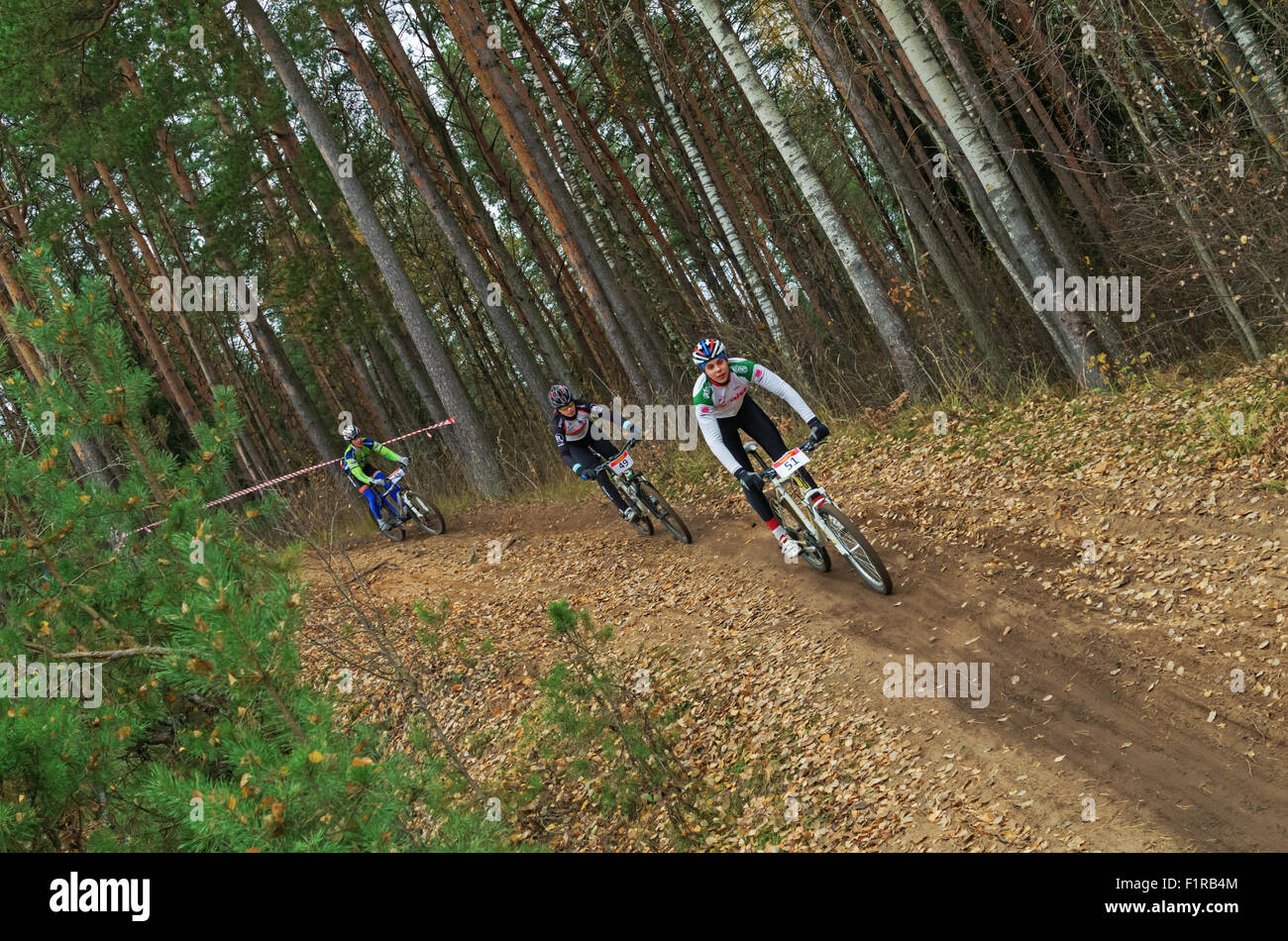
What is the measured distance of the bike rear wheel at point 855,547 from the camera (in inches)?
331

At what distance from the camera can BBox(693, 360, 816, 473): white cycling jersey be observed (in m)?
8.91

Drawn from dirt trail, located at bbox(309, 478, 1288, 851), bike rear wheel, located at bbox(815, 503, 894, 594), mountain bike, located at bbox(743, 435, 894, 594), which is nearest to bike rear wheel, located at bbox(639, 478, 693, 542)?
dirt trail, located at bbox(309, 478, 1288, 851)

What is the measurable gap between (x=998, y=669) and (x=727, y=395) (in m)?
3.70

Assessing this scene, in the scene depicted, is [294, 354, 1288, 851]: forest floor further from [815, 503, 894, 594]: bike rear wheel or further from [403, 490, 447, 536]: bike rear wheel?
[403, 490, 447, 536]: bike rear wheel

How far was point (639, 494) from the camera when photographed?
12.4m

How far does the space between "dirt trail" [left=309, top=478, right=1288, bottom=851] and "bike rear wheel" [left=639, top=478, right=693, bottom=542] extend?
20 centimetres

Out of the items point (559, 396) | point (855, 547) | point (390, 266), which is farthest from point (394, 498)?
point (855, 547)

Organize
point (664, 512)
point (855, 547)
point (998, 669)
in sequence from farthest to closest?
point (664, 512)
point (855, 547)
point (998, 669)

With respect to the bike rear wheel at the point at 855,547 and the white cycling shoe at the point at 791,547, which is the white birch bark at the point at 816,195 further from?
the bike rear wheel at the point at 855,547

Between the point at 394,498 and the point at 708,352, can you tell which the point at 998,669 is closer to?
the point at 708,352

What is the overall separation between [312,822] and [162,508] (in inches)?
101
